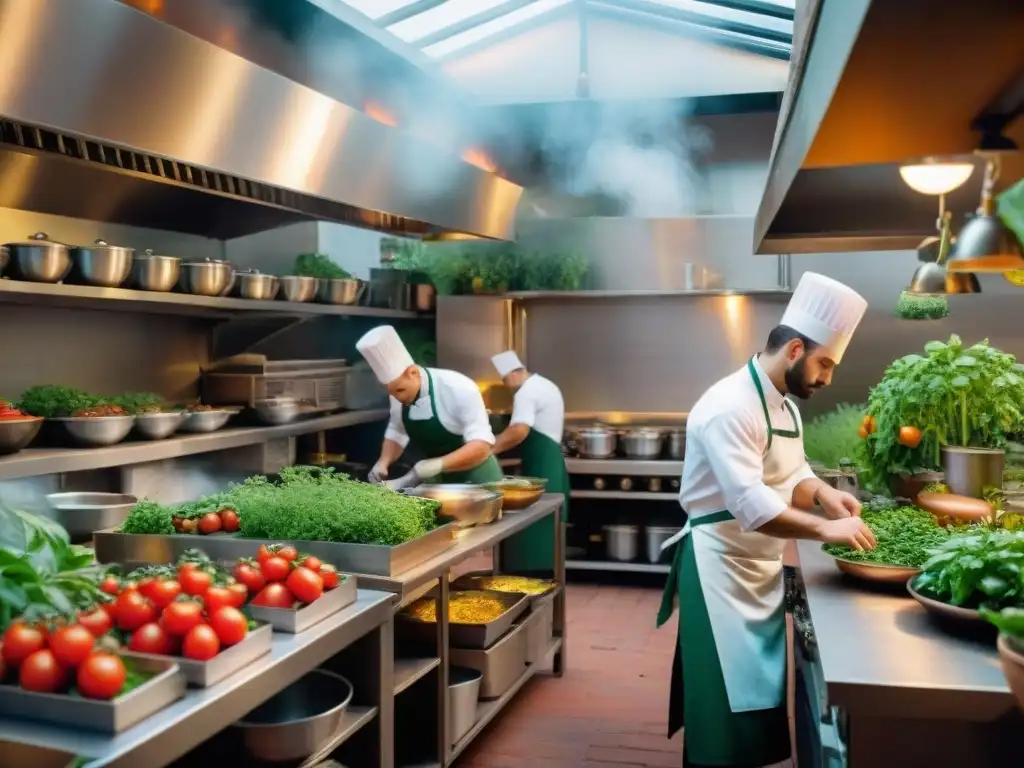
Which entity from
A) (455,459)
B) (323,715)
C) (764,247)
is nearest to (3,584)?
(323,715)

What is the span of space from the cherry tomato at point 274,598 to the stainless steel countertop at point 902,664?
1.30 metres

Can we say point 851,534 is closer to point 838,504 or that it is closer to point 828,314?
point 838,504

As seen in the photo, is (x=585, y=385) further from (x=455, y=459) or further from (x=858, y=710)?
(x=858, y=710)

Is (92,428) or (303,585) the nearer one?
(303,585)

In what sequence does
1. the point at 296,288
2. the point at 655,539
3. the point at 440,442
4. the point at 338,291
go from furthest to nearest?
1. the point at 655,539
2. the point at 338,291
3. the point at 296,288
4. the point at 440,442

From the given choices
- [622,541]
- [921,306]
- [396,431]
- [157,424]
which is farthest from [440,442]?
[921,306]

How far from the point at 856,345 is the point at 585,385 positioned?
2.03m

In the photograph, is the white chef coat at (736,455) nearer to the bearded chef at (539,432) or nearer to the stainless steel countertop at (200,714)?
the stainless steel countertop at (200,714)

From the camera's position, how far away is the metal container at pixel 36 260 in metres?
3.57

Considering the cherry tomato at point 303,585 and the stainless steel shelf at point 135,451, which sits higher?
the stainless steel shelf at point 135,451

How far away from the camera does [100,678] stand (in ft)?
5.95

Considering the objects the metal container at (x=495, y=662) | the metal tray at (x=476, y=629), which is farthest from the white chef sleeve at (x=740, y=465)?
the metal container at (x=495, y=662)

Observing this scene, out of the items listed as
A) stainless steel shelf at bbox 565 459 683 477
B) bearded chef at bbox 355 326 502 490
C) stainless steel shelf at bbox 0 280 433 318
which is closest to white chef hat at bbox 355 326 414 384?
bearded chef at bbox 355 326 502 490

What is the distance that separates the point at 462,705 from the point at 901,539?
1636 millimetres
